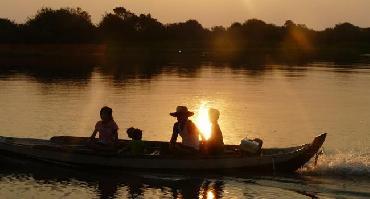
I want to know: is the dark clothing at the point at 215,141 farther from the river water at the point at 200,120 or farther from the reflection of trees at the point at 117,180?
the reflection of trees at the point at 117,180

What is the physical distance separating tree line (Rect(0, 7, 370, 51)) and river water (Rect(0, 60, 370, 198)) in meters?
50.8

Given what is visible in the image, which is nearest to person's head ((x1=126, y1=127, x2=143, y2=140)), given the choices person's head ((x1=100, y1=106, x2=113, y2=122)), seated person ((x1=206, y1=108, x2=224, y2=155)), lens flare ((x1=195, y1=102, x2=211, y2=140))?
person's head ((x1=100, y1=106, x2=113, y2=122))

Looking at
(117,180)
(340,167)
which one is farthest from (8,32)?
(340,167)

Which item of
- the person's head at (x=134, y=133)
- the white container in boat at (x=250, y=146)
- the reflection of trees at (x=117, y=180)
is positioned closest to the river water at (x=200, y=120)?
the reflection of trees at (x=117, y=180)

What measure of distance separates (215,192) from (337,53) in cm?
9922

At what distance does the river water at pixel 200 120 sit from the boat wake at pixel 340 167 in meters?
0.03

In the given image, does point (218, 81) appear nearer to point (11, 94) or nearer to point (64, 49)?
point (11, 94)

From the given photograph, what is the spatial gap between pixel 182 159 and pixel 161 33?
115 m

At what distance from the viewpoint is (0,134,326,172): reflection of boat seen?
1611 cm

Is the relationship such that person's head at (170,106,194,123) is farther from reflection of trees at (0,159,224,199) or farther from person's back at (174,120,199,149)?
reflection of trees at (0,159,224,199)

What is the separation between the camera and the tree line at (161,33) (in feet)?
339

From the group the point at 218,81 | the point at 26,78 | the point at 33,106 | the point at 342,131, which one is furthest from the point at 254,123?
the point at 26,78

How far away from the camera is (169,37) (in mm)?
131375

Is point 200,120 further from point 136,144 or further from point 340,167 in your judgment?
point 340,167
